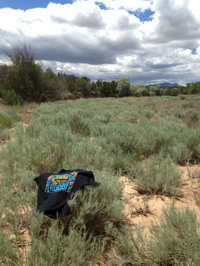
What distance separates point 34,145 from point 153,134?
9.56ft

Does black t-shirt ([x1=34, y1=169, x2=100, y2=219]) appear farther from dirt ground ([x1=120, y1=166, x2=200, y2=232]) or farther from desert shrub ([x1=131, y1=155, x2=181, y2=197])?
desert shrub ([x1=131, y1=155, x2=181, y2=197])

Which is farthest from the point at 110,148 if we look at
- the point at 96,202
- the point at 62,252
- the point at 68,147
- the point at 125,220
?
the point at 62,252

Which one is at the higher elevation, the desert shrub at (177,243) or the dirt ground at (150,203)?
the desert shrub at (177,243)

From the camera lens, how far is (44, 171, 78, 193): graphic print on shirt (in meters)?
2.47

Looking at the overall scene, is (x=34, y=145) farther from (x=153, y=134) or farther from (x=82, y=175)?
(x=153, y=134)

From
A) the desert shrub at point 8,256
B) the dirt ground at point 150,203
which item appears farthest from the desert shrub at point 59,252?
the dirt ground at point 150,203

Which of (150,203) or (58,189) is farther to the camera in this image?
(150,203)

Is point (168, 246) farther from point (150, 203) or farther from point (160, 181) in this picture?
point (160, 181)

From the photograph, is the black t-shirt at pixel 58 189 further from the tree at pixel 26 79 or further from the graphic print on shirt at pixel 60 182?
the tree at pixel 26 79

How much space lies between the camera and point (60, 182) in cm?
255

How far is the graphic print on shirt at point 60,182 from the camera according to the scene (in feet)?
8.10

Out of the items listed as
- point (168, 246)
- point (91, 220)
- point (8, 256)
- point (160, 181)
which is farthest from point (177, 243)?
point (160, 181)

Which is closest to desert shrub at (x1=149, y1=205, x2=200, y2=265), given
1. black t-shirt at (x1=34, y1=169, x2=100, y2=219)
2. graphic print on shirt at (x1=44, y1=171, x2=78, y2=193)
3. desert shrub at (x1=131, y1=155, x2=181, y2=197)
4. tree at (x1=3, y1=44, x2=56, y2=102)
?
black t-shirt at (x1=34, y1=169, x2=100, y2=219)

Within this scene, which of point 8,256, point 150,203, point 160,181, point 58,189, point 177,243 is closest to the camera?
point 8,256
